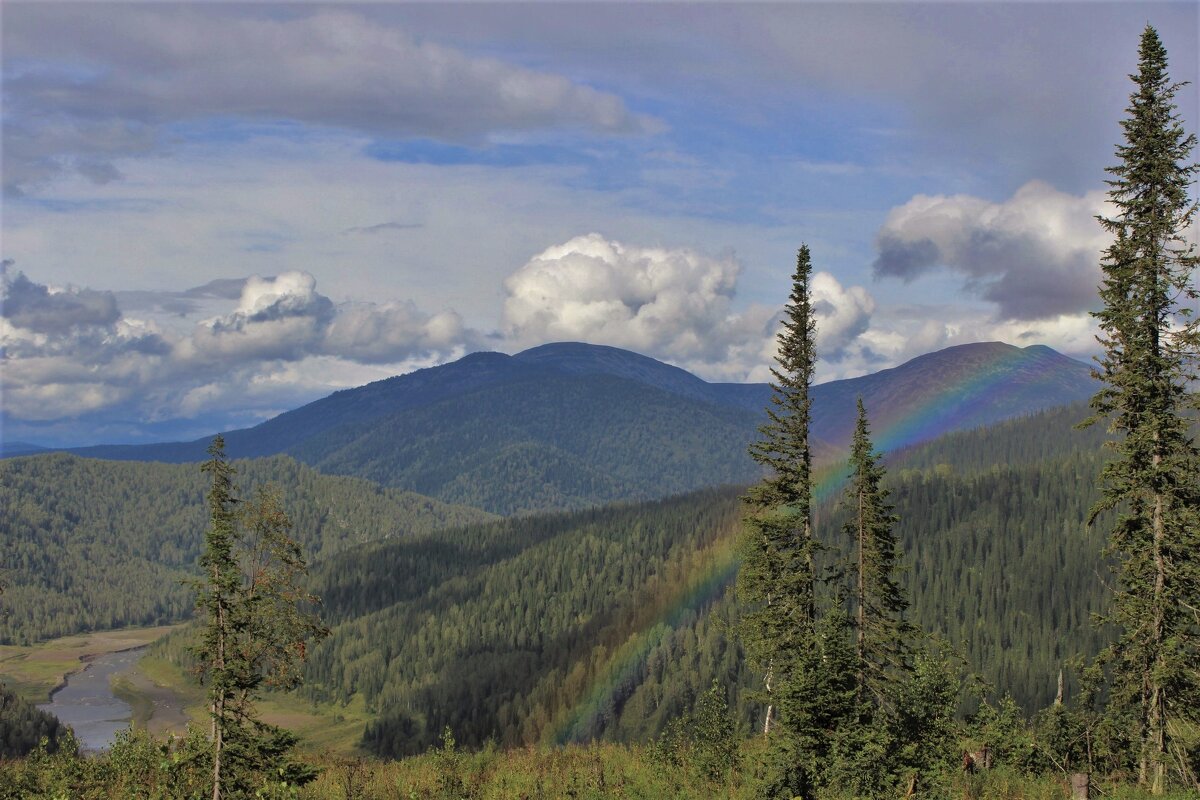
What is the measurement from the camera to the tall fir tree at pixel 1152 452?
103ft

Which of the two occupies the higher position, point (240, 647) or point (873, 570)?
point (873, 570)

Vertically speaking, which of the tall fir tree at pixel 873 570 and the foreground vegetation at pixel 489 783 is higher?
the tall fir tree at pixel 873 570

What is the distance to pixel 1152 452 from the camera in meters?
32.0

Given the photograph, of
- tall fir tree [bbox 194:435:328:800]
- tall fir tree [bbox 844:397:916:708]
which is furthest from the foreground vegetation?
tall fir tree [bbox 844:397:916:708]

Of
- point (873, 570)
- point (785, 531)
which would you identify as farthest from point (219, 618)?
Result: point (873, 570)

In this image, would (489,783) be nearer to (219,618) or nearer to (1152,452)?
(219,618)

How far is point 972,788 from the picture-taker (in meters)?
32.7

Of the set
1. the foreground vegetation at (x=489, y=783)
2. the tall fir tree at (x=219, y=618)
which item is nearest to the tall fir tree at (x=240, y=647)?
the tall fir tree at (x=219, y=618)

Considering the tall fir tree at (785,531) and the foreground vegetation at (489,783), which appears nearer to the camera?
the foreground vegetation at (489,783)

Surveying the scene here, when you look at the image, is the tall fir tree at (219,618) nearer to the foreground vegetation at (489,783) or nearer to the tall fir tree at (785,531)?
the foreground vegetation at (489,783)

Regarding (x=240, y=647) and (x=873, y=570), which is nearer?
(x=240, y=647)

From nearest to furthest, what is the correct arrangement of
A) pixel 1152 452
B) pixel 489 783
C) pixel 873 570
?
pixel 1152 452 → pixel 873 570 → pixel 489 783

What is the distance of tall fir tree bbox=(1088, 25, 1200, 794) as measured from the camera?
3147cm

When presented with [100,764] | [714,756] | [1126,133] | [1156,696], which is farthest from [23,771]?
[1126,133]
